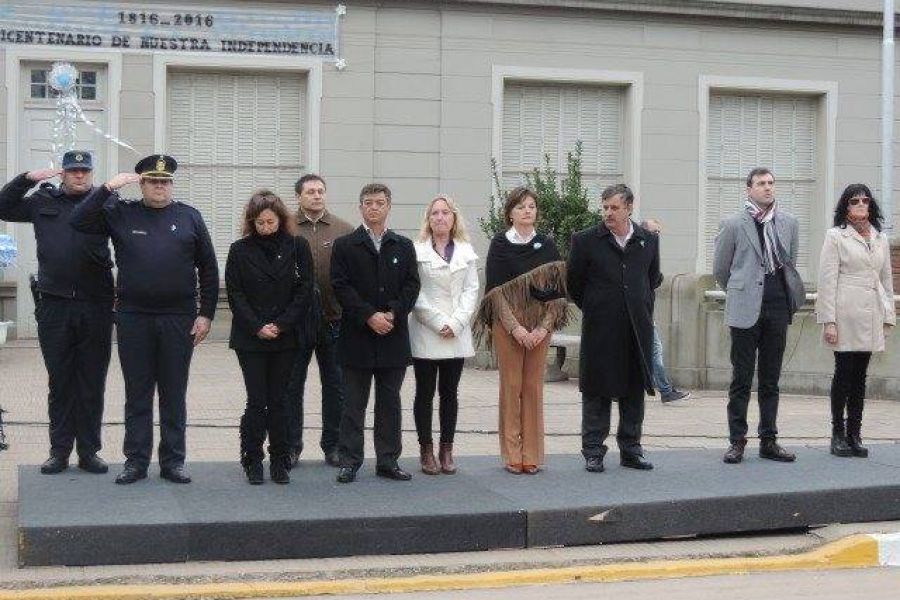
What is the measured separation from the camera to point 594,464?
922 centimetres

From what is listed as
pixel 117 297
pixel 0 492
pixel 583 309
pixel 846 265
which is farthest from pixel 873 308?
pixel 0 492

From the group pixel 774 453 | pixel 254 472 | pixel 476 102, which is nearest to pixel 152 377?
pixel 254 472

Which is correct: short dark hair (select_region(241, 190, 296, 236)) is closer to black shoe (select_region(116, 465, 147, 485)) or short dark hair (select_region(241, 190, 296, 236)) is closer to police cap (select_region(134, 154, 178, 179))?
police cap (select_region(134, 154, 178, 179))

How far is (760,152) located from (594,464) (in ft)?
44.2

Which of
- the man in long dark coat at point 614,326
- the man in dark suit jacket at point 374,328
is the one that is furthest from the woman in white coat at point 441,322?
the man in long dark coat at point 614,326

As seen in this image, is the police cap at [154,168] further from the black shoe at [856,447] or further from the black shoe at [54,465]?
the black shoe at [856,447]

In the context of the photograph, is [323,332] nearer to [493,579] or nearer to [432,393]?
[432,393]

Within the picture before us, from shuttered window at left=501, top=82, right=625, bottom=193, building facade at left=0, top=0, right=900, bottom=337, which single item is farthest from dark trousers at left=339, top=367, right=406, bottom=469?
shuttered window at left=501, top=82, right=625, bottom=193

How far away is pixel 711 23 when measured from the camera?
21203 mm

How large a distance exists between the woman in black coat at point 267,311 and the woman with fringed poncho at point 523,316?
1327 mm

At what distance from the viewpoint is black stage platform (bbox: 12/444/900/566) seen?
7285mm

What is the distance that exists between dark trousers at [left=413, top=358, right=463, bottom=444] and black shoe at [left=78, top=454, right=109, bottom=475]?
1.95 metres

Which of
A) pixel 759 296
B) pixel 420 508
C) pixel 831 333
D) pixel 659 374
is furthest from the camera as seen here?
pixel 659 374

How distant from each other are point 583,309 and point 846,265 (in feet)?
6.32
